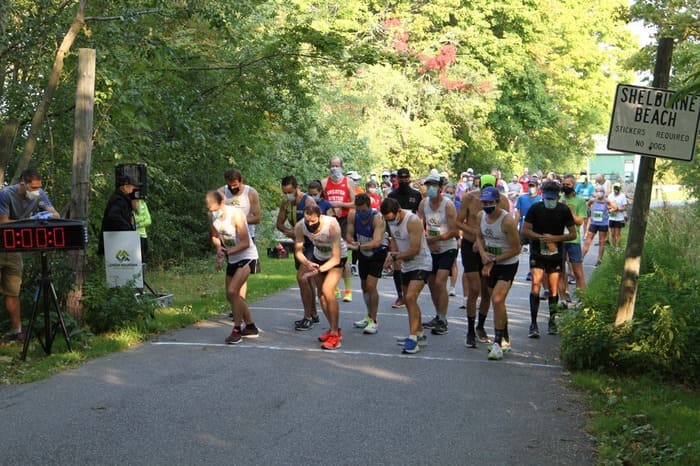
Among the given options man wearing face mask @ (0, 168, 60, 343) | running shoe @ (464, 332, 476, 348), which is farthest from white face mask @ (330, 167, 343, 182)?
man wearing face mask @ (0, 168, 60, 343)

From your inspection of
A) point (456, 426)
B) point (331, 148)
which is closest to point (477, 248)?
point (456, 426)

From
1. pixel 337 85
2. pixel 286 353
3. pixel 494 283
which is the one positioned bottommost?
pixel 286 353

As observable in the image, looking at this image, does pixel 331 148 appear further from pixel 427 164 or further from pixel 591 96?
pixel 591 96

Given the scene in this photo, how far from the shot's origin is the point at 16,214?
1044 centimetres

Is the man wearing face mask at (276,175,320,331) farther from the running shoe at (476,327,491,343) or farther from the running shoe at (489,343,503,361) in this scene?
the running shoe at (489,343,503,361)

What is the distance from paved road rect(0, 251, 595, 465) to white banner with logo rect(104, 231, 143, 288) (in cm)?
148

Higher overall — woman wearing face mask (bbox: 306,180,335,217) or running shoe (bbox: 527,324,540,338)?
woman wearing face mask (bbox: 306,180,335,217)

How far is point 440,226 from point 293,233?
2.03 meters

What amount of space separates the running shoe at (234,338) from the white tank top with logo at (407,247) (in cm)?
211

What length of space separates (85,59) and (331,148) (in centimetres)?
1531

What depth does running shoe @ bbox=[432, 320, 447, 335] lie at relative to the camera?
38.3 ft

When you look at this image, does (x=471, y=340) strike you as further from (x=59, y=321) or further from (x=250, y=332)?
(x=59, y=321)

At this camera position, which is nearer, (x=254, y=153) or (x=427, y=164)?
(x=254, y=153)

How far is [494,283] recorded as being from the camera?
10.2 m
